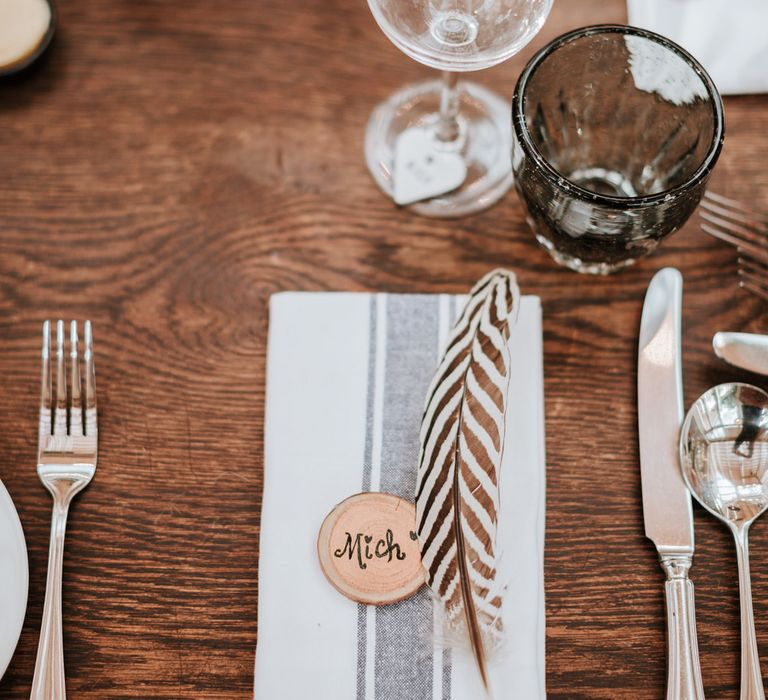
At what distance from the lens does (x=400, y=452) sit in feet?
2.01

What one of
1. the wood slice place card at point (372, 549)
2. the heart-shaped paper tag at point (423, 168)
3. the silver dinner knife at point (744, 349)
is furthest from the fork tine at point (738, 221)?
the wood slice place card at point (372, 549)

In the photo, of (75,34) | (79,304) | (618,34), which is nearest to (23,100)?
(75,34)

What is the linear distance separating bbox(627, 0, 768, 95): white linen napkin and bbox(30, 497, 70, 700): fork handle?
0.69 m

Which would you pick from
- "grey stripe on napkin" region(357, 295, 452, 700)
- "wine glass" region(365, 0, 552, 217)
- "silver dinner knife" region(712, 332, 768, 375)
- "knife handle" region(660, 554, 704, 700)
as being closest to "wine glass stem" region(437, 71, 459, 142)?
"wine glass" region(365, 0, 552, 217)

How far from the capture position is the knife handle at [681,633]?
543 millimetres

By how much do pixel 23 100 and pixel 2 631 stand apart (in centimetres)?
48

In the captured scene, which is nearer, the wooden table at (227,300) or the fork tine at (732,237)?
the wooden table at (227,300)

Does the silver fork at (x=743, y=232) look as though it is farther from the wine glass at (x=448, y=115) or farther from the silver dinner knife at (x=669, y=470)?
the wine glass at (x=448, y=115)

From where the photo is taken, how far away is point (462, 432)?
0.57 metres

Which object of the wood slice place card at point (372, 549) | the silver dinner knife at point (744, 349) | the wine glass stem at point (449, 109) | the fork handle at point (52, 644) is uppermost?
the wine glass stem at point (449, 109)

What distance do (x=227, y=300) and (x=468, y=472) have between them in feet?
0.85

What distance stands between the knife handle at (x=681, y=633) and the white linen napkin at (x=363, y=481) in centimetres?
9

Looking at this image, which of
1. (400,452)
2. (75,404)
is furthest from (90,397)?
(400,452)

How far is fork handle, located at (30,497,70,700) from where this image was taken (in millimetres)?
543
